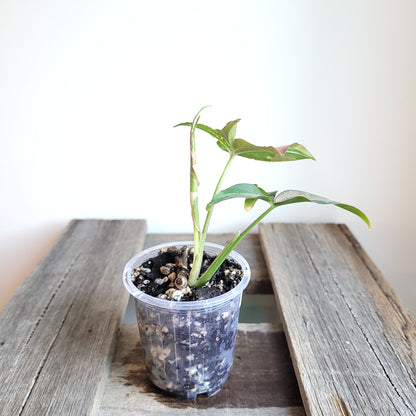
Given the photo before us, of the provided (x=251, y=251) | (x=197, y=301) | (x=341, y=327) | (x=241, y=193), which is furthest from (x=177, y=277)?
(x=251, y=251)

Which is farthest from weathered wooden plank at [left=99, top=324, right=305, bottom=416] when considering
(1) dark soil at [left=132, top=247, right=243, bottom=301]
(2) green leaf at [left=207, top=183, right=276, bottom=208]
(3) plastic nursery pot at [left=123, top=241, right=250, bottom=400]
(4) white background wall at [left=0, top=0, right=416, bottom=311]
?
(4) white background wall at [left=0, top=0, right=416, bottom=311]

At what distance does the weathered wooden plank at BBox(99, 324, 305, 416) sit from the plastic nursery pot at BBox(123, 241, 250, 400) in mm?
21

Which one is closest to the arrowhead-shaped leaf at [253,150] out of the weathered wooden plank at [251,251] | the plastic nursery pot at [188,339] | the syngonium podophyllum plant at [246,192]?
the syngonium podophyllum plant at [246,192]

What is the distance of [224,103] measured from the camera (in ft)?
3.49

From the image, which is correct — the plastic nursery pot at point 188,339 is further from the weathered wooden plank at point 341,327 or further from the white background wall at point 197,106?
the white background wall at point 197,106

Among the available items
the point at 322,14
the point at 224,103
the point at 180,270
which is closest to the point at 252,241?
the point at 224,103

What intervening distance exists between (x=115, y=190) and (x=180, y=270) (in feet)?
1.75

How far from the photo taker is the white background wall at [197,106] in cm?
100

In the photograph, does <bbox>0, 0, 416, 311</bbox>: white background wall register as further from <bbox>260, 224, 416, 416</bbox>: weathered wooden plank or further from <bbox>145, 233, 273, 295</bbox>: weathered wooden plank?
<bbox>260, 224, 416, 416</bbox>: weathered wooden plank

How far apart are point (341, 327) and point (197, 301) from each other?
309 millimetres

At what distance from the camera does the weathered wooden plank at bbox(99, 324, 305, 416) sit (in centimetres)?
65

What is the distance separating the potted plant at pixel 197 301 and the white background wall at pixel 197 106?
1.46 ft

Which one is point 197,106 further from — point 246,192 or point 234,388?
point 234,388

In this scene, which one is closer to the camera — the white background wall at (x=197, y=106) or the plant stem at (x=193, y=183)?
the plant stem at (x=193, y=183)
